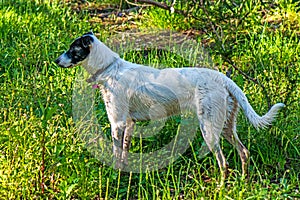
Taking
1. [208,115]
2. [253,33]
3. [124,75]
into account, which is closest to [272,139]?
[208,115]

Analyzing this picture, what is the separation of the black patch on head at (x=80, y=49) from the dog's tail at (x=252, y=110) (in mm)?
994

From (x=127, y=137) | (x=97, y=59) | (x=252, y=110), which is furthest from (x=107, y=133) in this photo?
(x=252, y=110)

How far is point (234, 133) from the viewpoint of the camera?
3.89 meters

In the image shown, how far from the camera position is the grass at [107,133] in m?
3.51

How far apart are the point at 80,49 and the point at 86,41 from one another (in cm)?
7

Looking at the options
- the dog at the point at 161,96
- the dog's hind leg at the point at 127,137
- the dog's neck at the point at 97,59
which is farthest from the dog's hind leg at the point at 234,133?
the dog's neck at the point at 97,59

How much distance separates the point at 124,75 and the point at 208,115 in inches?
27.1

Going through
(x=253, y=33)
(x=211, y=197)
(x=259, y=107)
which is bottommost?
(x=211, y=197)

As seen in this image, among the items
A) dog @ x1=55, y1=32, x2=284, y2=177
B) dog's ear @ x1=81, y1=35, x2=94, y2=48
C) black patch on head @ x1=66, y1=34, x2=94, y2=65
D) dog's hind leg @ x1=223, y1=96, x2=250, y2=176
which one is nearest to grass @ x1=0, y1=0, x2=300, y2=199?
dog's hind leg @ x1=223, y1=96, x2=250, y2=176

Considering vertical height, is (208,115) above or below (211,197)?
above

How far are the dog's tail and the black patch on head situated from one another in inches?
39.2

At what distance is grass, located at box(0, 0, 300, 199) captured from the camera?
3.51m

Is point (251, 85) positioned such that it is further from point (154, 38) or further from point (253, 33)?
point (154, 38)

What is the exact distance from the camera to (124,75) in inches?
154
